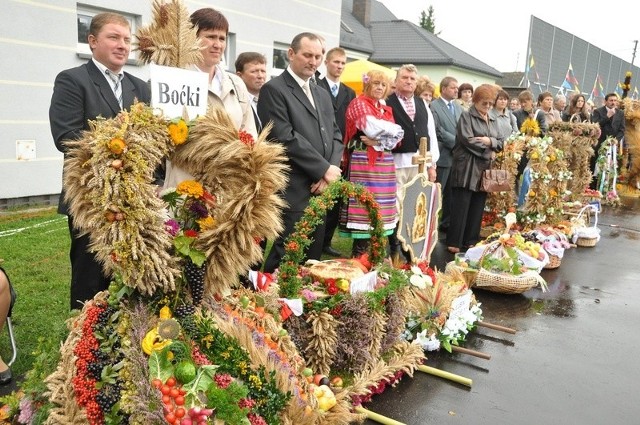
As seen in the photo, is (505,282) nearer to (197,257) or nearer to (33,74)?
(197,257)

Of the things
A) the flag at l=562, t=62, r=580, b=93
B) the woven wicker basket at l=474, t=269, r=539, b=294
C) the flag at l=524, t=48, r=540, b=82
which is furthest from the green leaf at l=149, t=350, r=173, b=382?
the flag at l=562, t=62, r=580, b=93

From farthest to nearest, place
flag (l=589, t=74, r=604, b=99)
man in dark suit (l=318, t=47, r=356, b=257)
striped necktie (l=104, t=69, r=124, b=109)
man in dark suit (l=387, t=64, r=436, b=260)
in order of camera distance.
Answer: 1. flag (l=589, t=74, r=604, b=99)
2. man in dark suit (l=318, t=47, r=356, b=257)
3. man in dark suit (l=387, t=64, r=436, b=260)
4. striped necktie (l=104, t=69, r=124, b=109)

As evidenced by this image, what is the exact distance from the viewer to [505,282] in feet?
17.1

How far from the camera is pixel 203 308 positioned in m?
2.51

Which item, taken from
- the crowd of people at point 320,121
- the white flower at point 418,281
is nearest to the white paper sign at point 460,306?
the white flower at point 418,281

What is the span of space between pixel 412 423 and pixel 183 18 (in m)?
2.40

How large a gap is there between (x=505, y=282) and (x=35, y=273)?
427 cm

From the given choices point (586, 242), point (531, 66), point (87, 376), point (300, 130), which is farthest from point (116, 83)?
point (531, 66)

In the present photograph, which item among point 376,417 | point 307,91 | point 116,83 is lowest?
point 376,417

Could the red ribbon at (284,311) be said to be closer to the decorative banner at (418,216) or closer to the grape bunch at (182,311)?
the grape bunch at (182,311)

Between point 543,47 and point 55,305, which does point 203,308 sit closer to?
point 55,305

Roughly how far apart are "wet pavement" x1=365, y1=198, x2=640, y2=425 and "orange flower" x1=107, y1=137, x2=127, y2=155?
6.75 feet

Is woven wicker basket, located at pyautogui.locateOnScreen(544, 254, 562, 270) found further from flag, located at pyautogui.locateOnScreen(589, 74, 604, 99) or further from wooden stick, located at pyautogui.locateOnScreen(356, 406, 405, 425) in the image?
flag, located at pyautogui.locateOnScreen(589, 74, 604, 99)

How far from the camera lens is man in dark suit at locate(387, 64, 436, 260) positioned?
5.75 metres
